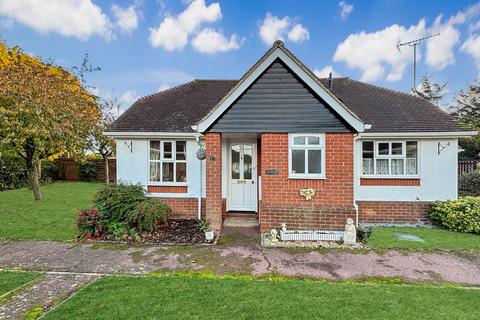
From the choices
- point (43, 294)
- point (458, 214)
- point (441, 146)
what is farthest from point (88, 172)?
point (458, 214)

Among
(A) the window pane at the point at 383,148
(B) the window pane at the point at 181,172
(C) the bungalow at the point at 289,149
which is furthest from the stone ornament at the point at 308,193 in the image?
(B) the window pane at the point at 181,172

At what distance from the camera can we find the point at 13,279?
16.3 ft

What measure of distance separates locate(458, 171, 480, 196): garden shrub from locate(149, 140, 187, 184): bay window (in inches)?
605

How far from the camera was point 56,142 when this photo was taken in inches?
478

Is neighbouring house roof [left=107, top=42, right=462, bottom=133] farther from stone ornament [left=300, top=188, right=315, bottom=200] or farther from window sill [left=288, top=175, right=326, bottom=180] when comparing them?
stone ornament [left=300, top=188, right=315, bottom=200]

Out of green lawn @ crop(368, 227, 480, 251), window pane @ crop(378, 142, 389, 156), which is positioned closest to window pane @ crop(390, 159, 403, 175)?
window pane @ crop(378, 142, 389, 156)

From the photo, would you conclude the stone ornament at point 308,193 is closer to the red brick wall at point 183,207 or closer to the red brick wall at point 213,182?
the red brick wall at point 213,182

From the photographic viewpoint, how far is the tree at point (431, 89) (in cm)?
3600

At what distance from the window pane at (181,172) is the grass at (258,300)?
18.1 ft

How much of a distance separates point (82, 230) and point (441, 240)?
36.1ft

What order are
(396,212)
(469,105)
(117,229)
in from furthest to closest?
(469,105)
(396,212)
(117,229)

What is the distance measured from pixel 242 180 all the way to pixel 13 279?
696 centimetres


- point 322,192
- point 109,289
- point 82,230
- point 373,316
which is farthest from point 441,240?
point 82,230

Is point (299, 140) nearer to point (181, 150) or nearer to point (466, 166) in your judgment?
point (181, 150)
